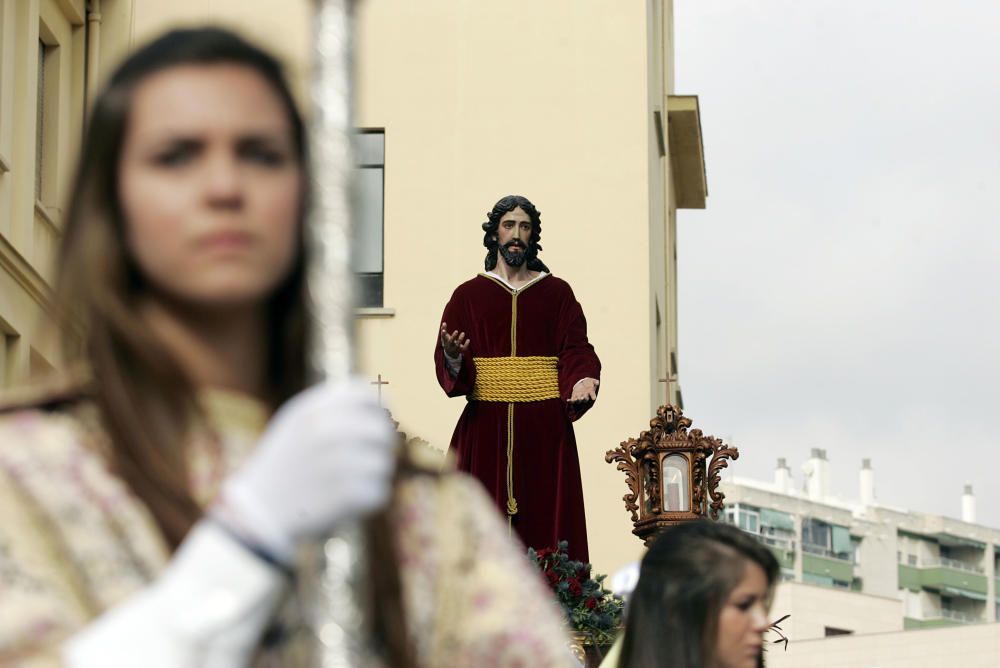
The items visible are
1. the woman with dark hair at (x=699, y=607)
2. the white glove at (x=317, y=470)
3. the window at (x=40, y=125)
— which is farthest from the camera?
the window at (x=40, y=125)

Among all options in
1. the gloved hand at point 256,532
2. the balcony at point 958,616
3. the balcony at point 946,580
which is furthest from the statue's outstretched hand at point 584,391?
the balcony at point 958,616

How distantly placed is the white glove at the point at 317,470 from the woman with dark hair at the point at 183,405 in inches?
3.7

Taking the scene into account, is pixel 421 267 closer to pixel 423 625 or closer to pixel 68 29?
pixel 68 29

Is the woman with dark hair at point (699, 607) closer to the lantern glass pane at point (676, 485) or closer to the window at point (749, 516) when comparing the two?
the lantern glass pane at point (676, 485)

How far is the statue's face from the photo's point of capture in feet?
31.8

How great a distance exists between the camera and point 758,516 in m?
74.9

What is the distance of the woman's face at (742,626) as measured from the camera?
3.88 meters

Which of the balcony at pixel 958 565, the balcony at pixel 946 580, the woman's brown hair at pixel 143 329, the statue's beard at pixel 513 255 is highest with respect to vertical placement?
the statue's beard at pixel 513 255

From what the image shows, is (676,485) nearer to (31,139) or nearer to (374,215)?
(31,139)

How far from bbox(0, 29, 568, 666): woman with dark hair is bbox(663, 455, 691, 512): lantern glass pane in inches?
345

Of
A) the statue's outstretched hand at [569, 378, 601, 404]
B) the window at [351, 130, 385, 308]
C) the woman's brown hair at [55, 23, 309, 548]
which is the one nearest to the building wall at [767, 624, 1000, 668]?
the window at [351, 130, 385, 308]

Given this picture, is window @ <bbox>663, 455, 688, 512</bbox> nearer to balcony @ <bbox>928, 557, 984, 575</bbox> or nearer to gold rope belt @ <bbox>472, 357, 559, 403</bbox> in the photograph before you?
gold rope belt @ <bbox>472, 357, 559, 403</bbox>

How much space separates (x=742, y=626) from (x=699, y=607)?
92 millimetres

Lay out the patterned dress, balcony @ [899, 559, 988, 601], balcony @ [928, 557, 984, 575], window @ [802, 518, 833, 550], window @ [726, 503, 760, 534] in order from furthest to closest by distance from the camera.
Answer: balcony @ [928, 557, 984, 575]
balcony @ [899, 559, 988, 601]
window @ [802, 518, 833, 550]
window @ [726, 503, 760, 534]
the patterned dress
